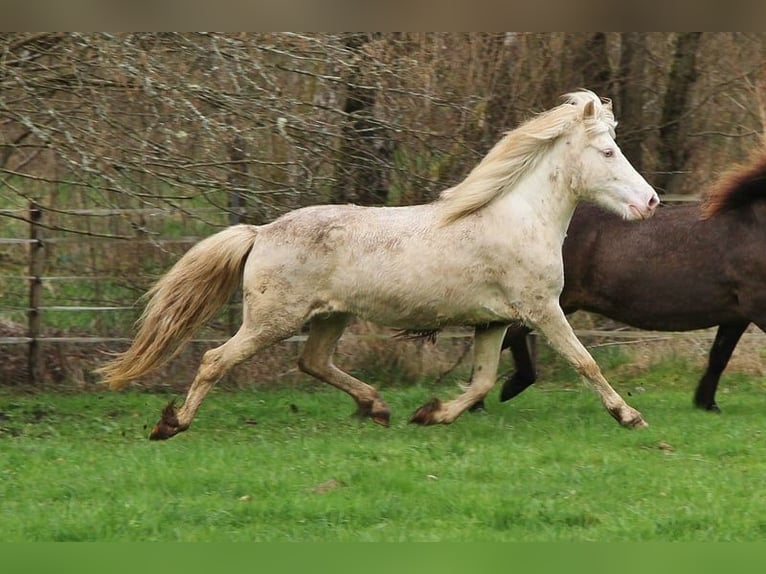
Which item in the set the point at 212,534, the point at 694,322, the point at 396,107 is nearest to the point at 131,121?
the point at 396,107

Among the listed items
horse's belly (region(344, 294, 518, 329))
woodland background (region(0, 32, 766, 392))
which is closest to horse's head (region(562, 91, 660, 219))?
horse's belly (region(344, 294, 518, 329))

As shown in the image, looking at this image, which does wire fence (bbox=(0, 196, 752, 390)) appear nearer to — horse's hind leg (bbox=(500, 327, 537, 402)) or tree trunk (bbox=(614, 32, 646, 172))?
tree trunk (bbox=(614, 32, 646, 172))

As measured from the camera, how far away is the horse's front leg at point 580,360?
8266 millimetres

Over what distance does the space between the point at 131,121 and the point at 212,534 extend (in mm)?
6120

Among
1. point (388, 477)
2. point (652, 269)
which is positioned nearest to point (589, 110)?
point (652, 269)

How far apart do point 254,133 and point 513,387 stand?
3314mm

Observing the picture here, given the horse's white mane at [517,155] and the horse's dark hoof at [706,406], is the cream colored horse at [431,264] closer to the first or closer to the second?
the horse's white mane at [517,155]

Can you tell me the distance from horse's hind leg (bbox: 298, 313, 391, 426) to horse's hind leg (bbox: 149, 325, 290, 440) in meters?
0.53

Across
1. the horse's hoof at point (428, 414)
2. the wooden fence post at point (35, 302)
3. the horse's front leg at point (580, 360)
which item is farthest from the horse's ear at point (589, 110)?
the wooden fence post at point (35, 302)

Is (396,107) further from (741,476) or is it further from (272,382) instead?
(741,476)

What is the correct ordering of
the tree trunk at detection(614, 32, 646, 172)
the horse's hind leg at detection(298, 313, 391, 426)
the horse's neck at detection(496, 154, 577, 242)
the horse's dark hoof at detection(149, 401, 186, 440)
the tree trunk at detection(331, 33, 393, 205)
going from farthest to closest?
the tree trunk at detection(614, 32, 646, 172), the tree trunk at detection(331, 33, 393, 205), the horse's hind leg at detection(298, 313, 391, 426), the horse's neck at detection(496, 154, 577, 242), the horse's dark hoof at detection(149, 401, 186, 440)

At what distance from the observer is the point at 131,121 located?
11.0m

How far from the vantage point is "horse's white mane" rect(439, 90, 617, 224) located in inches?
330

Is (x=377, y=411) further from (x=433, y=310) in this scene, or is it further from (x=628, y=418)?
(x=628, y=418)
